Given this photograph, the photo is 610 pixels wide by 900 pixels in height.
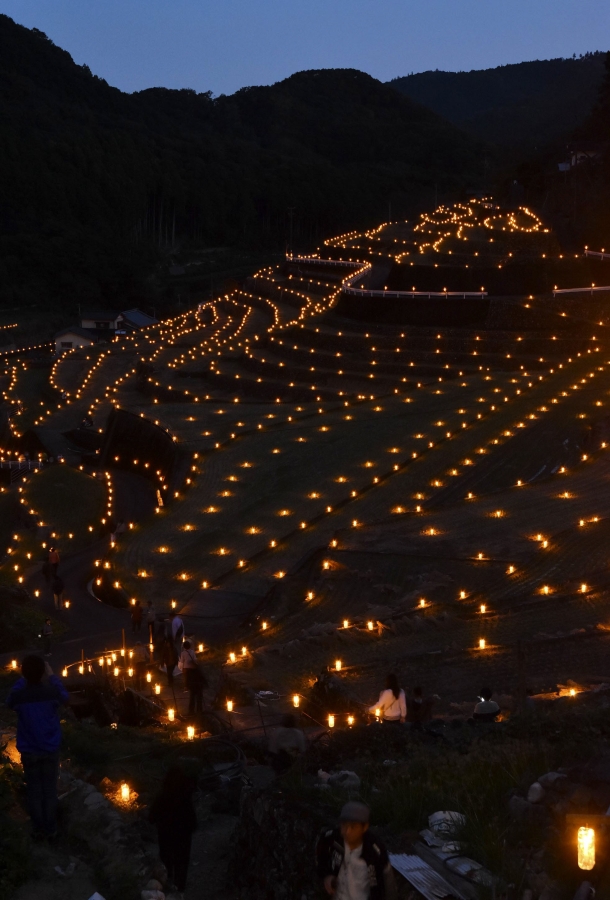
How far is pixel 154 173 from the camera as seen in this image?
92000 millimetres

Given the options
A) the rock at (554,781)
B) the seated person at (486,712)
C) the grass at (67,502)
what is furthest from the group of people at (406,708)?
the grass at (67,502)

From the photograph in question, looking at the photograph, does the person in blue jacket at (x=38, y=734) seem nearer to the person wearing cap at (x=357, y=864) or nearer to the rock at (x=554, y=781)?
the person wearing cap at (x=357, y=864)

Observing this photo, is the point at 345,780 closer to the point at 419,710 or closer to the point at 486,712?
the point at 486,712

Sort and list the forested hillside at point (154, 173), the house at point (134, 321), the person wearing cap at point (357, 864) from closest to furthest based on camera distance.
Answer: the person wearing cap at point (357, 864) → the house at point (134, 321) → the forested hillside at point (154, 173)

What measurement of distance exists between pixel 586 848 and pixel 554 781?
0.78 metres

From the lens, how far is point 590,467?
19.9 m

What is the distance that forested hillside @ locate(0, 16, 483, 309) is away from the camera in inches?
2990

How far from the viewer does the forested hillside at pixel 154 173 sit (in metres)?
75.9

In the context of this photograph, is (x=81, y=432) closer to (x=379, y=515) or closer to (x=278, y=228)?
(x=379, y=515)

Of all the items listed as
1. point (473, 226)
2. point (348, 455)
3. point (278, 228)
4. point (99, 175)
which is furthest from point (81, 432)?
point (278, 228)

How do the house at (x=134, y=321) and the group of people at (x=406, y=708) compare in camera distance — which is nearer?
the group of people at (x=406, y=708)

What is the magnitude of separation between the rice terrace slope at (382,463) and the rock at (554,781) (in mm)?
5375

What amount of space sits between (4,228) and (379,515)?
6447cm

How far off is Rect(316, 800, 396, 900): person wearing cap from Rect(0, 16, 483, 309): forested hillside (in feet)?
227
